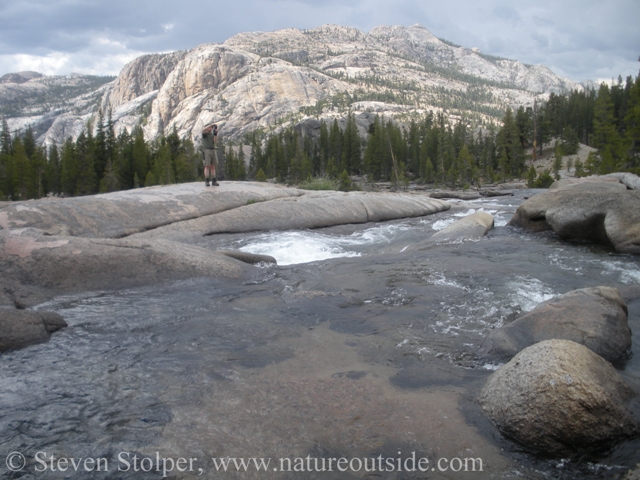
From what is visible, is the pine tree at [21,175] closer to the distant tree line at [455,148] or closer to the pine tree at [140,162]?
the pine tree at [140,162]

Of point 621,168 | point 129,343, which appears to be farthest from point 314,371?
point 621,168

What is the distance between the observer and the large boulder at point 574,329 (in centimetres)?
555

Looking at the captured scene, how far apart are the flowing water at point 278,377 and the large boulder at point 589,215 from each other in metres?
2.57

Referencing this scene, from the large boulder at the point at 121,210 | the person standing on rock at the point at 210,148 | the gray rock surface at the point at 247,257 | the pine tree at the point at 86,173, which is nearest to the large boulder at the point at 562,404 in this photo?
the gray rock surface at the point at 247,257

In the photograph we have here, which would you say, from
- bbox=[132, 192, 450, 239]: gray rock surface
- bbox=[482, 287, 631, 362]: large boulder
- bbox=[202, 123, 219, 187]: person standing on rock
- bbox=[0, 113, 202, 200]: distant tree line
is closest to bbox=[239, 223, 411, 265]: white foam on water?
bbox=[132, 192, 450, 239]: gray rock surface

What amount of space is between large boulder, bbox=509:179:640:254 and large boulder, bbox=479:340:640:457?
9.38 meters

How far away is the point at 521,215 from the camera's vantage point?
53.8ft

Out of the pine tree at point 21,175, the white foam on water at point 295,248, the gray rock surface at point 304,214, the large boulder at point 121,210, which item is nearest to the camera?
the white foam on water at point 295,248

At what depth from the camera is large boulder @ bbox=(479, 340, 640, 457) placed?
3.77 meters

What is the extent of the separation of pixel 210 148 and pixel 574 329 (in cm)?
1505

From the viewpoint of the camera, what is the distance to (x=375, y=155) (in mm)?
79312

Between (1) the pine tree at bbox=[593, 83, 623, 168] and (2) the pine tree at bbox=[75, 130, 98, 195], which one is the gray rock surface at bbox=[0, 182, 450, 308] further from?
(2) the pine tree at bbox=[75, 130, 98, 195]

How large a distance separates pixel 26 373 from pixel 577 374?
19.8 feet

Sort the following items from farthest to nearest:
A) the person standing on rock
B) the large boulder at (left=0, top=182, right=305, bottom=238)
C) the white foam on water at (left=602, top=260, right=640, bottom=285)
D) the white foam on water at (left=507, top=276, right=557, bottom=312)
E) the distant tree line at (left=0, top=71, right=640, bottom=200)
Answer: the distant tree line at (left=0, top=71, right=640, bottom=200) < the person standing on rock < the large boulder at (left=0, top=182, right=305, bottom=238) < the white foam on water at (left=602, top=260, right=640, bottom=285) < the white foam on water at (left=507, top=276, right=557, bottom=312)
